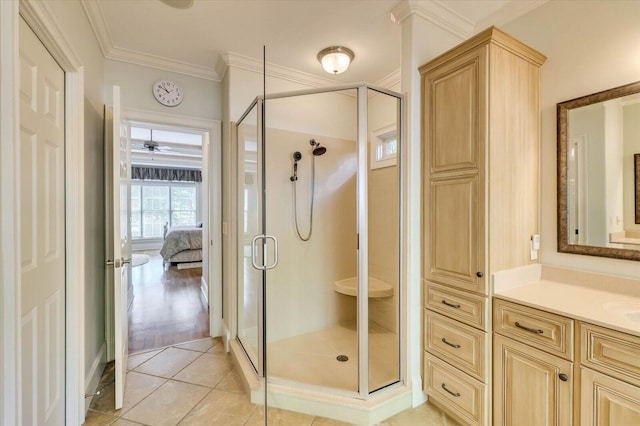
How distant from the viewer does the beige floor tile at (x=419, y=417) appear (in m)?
1.75

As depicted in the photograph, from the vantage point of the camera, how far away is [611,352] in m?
1.17

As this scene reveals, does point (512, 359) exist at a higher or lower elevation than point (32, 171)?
lower

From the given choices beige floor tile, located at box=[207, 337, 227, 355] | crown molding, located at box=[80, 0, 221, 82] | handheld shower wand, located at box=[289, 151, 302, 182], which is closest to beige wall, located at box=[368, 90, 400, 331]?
handheld shower wand, located at box=[289, 151, 302, 182]

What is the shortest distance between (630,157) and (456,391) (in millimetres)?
1628

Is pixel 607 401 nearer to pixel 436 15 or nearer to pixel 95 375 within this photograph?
pixel 436 15

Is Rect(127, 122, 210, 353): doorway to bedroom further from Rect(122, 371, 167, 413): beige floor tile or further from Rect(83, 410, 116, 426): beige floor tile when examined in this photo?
Rect(83, 410, 116, 426): beige floor tile

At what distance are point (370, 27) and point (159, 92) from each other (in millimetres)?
1960

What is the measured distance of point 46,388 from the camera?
1.39m

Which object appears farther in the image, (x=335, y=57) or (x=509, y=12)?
(x=335, y=57)

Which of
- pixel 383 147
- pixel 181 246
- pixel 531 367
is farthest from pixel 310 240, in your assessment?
pixel 181 246

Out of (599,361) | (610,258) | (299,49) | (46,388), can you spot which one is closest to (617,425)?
(599,361)

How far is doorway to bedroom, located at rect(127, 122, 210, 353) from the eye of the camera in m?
3.12

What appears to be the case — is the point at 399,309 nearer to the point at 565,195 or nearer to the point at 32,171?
the point at 565,195

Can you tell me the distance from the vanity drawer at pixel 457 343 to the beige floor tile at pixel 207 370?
1.60 meters
